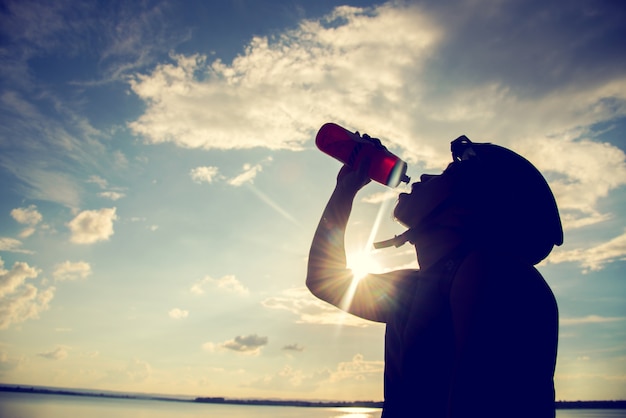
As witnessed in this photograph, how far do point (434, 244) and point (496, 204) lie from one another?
35 cm

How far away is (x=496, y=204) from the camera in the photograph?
178 cm

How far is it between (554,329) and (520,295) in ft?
0.71

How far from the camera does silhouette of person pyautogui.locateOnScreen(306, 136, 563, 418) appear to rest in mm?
1450

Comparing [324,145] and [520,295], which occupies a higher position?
[324,145]

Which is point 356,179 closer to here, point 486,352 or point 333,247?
point 333,247

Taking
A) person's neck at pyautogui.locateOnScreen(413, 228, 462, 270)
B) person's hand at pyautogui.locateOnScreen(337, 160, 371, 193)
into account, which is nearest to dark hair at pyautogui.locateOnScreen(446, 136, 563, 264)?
person's neck at pyautogui.locateOnScreen(413, 228, 462, 270)

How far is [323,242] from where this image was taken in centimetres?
220

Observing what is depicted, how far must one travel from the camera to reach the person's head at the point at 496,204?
1.76m

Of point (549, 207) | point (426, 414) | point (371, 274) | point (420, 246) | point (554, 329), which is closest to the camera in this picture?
point (554, 329)

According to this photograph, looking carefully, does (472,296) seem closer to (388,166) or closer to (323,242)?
(323,242)

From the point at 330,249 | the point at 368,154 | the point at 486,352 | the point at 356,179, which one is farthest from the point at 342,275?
the point at 486,352

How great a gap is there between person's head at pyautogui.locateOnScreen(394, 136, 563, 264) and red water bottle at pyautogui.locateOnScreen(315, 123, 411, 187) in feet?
1.69

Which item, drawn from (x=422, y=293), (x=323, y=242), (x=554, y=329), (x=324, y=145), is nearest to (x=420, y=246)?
(x=422, y=293)

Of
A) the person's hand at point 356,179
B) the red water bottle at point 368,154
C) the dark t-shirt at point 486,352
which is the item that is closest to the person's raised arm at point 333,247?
the person's hand at point 356,179
